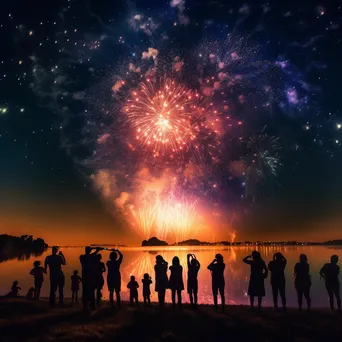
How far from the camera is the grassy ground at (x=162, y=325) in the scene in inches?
383

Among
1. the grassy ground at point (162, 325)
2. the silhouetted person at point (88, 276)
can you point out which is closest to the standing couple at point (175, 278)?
the grassy ground at point (162, 325)

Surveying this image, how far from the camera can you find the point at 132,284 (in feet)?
53.2

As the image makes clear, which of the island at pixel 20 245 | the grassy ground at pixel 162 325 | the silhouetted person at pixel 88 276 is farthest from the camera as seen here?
the island at pixel 20 245

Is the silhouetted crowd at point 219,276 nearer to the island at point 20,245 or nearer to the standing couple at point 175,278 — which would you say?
the standing couple at point 175,278

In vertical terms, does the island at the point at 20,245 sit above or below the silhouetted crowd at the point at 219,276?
above

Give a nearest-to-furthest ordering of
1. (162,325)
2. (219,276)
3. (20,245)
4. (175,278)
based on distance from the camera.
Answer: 1. (162,325)
2. (219,276)
3. (175,278)
4. (20,245)

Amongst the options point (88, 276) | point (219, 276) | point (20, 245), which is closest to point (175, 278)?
point (219, 276)

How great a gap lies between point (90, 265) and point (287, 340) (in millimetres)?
7665

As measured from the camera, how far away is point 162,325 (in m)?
11.0

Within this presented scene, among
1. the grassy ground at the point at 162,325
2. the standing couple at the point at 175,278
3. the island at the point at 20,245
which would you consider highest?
the island at the point at 20,245

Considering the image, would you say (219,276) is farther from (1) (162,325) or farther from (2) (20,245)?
(2) (20,245)

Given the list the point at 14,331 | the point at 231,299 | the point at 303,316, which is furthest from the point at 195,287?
the point at 231,299

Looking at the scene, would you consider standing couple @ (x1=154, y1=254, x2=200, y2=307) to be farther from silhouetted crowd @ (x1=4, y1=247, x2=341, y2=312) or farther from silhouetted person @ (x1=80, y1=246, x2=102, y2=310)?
silhouetted person @ (x1=80, y1=246, x2=102, y2=310)

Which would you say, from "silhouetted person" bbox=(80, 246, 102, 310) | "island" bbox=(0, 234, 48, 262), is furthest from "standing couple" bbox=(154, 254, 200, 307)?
"island" bbox=(0, 234, 48, 262)
